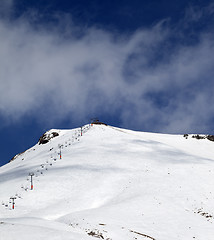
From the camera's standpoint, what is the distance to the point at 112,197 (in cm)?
3166

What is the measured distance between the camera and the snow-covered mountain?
18.7m

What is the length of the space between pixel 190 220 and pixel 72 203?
545 inches

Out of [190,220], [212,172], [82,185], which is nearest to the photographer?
[190,220]

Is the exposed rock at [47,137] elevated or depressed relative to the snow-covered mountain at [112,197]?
elevated

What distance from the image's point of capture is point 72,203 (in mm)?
29672

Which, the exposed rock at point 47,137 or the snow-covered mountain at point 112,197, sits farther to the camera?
the exposed rock at point 47,137

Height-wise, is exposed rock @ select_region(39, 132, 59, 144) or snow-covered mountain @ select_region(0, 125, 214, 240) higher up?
exposed rock @ select_region(39, 132, 59, 144)

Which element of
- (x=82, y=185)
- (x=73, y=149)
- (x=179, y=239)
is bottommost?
(x=179, y=239)

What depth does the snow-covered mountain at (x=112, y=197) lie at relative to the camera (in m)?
18.7

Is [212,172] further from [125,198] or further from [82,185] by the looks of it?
[82,185]

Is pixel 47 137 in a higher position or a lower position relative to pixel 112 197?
higher

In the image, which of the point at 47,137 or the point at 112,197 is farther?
the point at 47,137

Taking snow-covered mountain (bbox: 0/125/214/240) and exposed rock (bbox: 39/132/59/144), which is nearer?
snow-covered mountain (bbox: 0/125/214/240)

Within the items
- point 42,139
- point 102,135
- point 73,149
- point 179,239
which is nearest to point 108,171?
point 73,149
